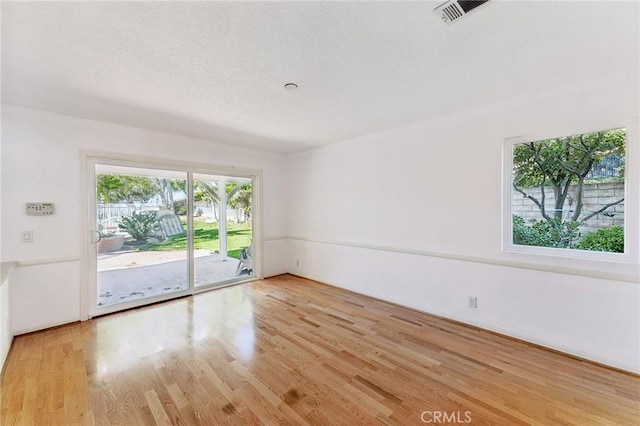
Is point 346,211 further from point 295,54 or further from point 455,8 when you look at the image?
point 455,8

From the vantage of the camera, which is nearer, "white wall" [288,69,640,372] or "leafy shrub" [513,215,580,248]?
"white wall" [288,69,640,372]

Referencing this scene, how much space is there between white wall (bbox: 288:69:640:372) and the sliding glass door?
1628 millimetres

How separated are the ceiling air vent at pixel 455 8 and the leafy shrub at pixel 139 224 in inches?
164

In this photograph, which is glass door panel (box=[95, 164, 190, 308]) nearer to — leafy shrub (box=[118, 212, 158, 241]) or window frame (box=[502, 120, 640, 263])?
leafy shrub (box=[118, 212, 158, 241])

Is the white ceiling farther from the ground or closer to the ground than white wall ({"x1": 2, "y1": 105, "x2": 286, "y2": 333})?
farther from the ground

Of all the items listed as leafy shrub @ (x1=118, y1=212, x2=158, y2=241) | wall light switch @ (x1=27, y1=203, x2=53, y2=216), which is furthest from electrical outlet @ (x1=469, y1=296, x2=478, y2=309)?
wall light switch @ (x1=27, y1=203, x2=53, y2=216)

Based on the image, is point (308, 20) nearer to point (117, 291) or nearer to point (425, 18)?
point (425, 18)

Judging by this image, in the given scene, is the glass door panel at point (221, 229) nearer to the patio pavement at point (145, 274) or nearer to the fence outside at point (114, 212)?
the patio pavement at point (145, 274)

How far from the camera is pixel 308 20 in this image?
1.63 metres

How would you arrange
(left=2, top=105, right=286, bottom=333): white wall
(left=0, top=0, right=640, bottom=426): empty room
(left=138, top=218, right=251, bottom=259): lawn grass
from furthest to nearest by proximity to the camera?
(left=138, top=218, right=251, bottom=259): lawn grass → (left=2, top=105, right=286, bottom=333): white wall → (left=0, top=0, right=640, bottom=426): empty room

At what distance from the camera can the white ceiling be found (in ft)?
5.18

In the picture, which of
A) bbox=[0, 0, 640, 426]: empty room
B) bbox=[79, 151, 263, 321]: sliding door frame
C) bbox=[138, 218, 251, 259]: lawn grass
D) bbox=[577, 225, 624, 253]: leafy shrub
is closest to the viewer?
bbox=[0, 0, 640, 426]: empty room

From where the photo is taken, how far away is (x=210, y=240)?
461 centimetres

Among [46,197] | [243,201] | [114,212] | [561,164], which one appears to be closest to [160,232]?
[114,212]
